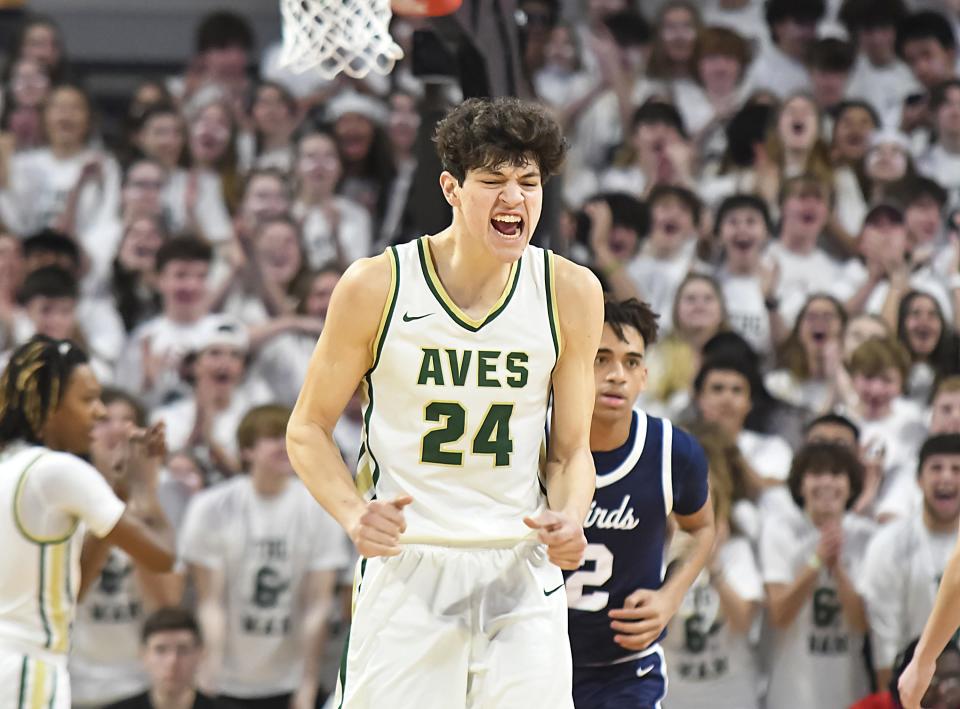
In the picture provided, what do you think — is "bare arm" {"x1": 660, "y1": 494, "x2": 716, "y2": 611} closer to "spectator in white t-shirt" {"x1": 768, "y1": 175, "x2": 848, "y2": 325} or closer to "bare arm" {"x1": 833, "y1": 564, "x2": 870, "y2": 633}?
"bare arm" {"x1": 833, "y1": 564, "x2": 870, "y2": 633}

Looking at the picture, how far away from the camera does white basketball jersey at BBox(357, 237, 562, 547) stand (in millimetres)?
4312

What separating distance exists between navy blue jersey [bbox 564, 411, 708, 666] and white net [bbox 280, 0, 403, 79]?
173 centimetres

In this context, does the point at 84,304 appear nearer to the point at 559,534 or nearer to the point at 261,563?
the point at 261,563

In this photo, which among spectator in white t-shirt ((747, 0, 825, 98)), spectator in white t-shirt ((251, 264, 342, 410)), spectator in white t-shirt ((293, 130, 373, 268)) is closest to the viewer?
spectator in white t-shirt ((251, 264, 342, 410))

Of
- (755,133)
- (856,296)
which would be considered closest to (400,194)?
(755,133)

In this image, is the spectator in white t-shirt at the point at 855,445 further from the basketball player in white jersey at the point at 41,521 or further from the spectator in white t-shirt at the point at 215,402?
the basketball player in white jersey at the point at 41,521

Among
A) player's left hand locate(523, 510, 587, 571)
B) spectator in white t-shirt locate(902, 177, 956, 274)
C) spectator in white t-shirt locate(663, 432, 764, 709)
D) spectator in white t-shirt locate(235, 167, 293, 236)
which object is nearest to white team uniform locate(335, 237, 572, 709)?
player's left hand locate(523, 510, 587, 571)

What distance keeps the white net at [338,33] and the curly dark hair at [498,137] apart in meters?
1.68

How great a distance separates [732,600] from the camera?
23.8 feet

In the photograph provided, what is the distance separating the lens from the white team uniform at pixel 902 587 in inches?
284

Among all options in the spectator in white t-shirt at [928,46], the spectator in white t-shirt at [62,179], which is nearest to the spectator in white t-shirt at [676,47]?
the spectator in white t-shirt at [928,46]

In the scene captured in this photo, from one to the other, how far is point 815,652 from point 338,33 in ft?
10.8

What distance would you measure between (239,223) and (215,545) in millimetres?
2460

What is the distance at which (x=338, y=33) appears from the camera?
6.28 meters
